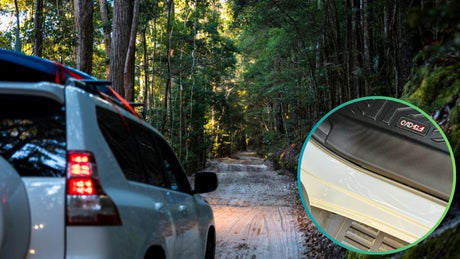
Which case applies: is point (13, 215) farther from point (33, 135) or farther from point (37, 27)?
point (37, 27)

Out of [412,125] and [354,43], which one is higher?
[354,43]

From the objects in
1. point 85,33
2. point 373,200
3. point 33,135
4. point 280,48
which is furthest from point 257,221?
point 280,48

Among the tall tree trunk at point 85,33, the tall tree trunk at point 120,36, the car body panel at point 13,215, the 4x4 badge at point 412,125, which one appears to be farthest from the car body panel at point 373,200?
the tall tree trunk at point 85,33

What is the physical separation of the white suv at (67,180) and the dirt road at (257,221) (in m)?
5.85

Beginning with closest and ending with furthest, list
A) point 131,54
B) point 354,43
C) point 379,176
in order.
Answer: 1. point 379,176
2. point 131,54
3. point 354,43

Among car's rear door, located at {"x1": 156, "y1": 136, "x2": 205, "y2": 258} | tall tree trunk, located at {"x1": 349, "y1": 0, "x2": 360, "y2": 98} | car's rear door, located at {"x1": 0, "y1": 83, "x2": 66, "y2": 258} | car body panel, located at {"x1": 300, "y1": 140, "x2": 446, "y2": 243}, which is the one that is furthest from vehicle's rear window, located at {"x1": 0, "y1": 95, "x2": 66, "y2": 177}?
tall tree trunk, located at {"x1": 349, "y1": 0, "x2": 360, "y2": 98}

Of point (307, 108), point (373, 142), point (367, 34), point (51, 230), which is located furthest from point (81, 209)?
point (307, 108)

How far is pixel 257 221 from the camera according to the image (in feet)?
40.4

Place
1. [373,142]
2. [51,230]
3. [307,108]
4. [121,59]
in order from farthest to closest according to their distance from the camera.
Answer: [307,108] < [121,59] < [373,142] < [51,230]

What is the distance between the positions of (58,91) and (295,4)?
762 inches

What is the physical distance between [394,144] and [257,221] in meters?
9.71

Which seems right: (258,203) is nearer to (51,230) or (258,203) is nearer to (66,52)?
(66,52)

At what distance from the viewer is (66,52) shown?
14.0m

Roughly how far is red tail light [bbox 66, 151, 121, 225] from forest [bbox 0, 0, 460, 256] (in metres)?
1.57
